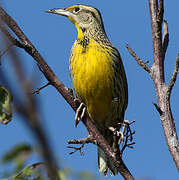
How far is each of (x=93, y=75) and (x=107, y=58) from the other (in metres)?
0.44

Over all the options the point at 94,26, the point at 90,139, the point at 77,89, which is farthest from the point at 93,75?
the point at 90,139

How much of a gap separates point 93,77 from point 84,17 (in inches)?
62.0

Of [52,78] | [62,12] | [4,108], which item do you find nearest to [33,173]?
[4,108]

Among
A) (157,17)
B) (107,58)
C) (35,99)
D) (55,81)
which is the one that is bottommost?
(35,99)

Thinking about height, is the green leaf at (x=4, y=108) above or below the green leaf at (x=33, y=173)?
above

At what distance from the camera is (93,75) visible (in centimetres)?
467

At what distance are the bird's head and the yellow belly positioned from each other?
713 mm

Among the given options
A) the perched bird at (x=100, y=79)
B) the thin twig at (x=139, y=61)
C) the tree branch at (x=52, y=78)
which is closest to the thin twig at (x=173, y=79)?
the thin twig at (x=139, y=61)

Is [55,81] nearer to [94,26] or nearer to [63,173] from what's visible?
[63,173]

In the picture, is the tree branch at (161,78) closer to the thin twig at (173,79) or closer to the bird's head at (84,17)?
the thin twig at (173,79)

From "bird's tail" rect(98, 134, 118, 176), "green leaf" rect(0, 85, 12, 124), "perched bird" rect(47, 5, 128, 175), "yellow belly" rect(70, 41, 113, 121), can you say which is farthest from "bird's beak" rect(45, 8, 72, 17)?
"green leaf" rect(0, 85, 12, 124)

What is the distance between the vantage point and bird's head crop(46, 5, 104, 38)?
5574 millimetres

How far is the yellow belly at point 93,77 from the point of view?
4.69 m

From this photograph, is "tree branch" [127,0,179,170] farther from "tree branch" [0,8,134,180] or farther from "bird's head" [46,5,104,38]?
"bird's head" [46,5,104,38]
